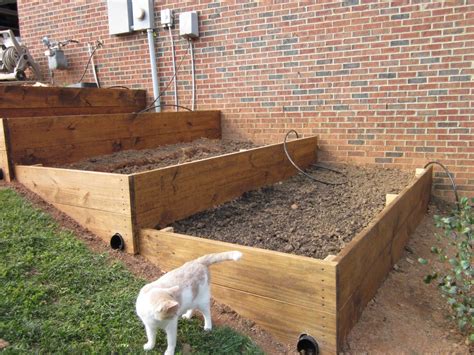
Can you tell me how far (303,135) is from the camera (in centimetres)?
547

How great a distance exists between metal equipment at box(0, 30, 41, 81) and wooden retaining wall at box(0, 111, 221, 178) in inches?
143

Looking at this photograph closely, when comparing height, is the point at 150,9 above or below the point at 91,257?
above

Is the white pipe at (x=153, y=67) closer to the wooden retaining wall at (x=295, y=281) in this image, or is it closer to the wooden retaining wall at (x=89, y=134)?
the wooden retaining wall at (x=89, y=134)

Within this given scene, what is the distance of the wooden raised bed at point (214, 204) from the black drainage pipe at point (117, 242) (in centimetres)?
4

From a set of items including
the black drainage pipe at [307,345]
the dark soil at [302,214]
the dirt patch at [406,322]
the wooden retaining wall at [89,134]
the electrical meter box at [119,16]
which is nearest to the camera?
the black drainage pipe at [307,345]

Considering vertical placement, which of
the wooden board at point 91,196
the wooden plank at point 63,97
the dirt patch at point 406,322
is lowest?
the dirt patch at point 406,322

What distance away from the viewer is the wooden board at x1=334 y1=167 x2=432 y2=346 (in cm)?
218

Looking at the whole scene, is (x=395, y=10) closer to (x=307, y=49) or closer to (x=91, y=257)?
(x=307, y=49)

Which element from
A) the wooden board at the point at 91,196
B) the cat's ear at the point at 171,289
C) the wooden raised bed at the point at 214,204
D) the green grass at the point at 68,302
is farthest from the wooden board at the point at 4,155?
the cat's ear at the point at 171,289

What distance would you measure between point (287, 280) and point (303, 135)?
3478 millimetres

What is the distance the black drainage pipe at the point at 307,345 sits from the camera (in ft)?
7.10

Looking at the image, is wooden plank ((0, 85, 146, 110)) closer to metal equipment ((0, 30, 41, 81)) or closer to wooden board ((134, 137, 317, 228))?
wooden board ((134, 137, 317, 228))

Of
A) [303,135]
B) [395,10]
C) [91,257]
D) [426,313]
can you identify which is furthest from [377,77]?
[91,257]

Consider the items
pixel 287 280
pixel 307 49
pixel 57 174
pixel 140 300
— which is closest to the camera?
pixel 140 300
